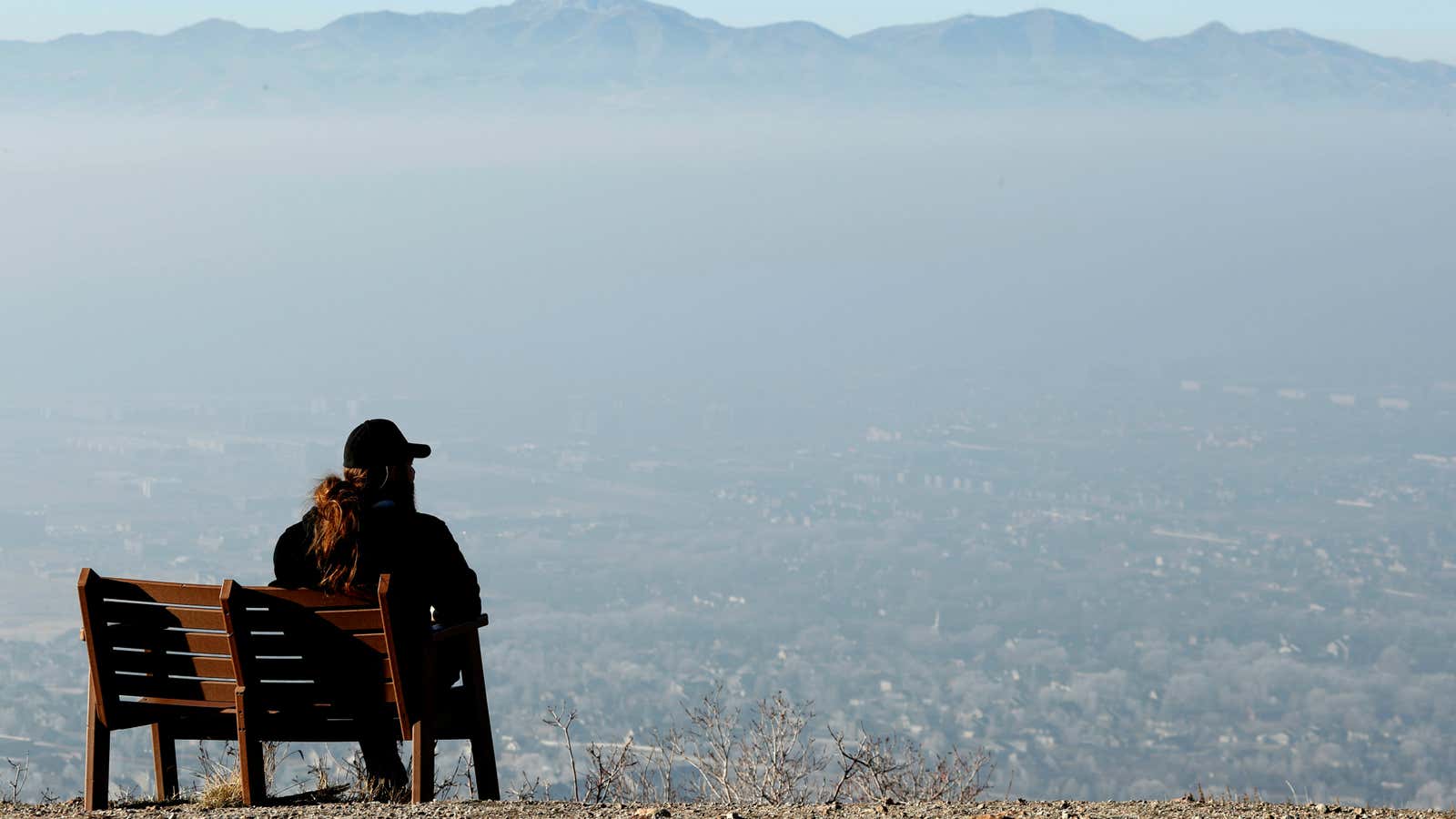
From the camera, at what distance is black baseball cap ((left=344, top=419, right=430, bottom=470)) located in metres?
4.74

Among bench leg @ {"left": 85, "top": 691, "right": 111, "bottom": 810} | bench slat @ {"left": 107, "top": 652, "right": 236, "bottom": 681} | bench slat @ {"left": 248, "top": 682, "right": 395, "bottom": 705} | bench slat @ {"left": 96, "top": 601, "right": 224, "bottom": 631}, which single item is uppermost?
bench slat @ {"left": 96, "top": 601, "right": 224, "bottom": 631}

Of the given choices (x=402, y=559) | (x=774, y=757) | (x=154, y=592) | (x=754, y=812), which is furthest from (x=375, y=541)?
(x=774, y=757)

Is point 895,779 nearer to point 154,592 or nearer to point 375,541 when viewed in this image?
point 375,541

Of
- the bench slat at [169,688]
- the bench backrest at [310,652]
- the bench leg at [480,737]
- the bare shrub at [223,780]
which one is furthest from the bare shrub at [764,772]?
the bench slat at [169,688]

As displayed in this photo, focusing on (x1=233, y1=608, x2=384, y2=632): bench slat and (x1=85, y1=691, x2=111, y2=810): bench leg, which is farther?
(x1=85, y1=691, x2=111, y2=810): bench leg

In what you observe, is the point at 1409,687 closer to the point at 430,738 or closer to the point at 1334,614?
the point at 1334,614

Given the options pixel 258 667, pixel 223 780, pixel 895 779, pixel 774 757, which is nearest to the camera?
pixel 258 667

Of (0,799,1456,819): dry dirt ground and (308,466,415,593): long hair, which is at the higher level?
(308,466,415,593): long hair

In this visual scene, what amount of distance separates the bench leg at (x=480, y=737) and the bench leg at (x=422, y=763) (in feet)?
0.55

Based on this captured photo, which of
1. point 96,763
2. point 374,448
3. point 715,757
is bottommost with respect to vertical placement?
point 715,757

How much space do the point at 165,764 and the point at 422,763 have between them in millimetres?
1004

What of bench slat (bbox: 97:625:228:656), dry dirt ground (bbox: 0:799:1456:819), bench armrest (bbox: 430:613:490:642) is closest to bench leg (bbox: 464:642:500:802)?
bench armrest (bbox: 430:613:490:642)

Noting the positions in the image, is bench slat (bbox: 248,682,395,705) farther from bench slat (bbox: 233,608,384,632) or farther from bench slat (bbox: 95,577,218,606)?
bench slat (bbox: 95,577,218,606)

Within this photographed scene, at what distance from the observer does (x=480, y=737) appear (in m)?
5.06
